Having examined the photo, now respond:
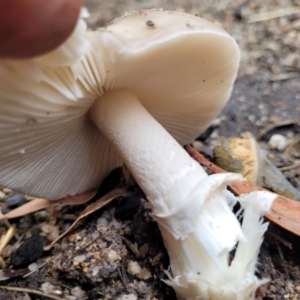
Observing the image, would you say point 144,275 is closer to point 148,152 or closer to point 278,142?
point 148,152

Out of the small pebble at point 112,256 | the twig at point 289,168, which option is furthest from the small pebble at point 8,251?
the twig at point 289,168

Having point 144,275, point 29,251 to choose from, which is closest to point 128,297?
point 144,275

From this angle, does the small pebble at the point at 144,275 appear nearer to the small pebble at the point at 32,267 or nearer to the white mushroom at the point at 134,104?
the white mushroom at the point at 134,104

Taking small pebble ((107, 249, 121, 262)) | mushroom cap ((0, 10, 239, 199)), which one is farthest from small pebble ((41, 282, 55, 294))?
mushroom cap ((0, 10, 239, 199))

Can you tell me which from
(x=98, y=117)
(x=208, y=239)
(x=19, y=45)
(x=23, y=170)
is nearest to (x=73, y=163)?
(x=23, y=170)

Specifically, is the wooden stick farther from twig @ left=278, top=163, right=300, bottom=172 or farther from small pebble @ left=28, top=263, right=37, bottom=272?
small pebble @ left=28, top=263, right=37, bottom=272

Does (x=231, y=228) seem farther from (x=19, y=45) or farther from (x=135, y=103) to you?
(x=19, y=45)
